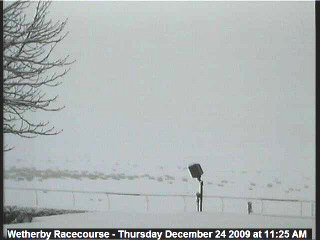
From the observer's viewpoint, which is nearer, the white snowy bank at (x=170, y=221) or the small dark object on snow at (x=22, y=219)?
the white snowy bank at (x=170, y=221)

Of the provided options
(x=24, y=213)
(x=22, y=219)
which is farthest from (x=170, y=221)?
(x=24, y=213)

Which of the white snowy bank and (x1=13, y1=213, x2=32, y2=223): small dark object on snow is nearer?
the white snowy bank

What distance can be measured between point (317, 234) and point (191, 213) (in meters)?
1.50

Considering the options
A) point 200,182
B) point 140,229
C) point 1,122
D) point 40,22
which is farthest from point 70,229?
point 40,22

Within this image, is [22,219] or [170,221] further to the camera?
[22,219]

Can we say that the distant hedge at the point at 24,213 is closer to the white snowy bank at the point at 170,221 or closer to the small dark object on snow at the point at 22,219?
the small dark object on snow at the point at 22,219

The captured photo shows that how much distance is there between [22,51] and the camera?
17.9 feet

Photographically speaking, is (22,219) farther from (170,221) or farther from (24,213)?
(170,221)

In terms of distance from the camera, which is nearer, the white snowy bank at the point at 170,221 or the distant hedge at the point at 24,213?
the white snowy bank at the point at 170,221

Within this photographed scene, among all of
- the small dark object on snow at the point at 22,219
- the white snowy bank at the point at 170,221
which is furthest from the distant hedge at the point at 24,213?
the white snowy bank at the point at 170,221

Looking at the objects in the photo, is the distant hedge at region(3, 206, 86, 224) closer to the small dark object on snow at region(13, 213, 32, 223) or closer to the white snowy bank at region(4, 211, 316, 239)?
the small dark object on snow at region(13, 213, 32, 223)

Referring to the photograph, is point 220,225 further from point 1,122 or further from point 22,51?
point 22,51

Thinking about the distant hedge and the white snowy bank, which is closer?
the white snowy bank

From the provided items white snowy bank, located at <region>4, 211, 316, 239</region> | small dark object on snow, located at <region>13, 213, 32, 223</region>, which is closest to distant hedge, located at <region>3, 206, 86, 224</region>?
small dark object on snow, located at <region>13, 213, 32, 223</region>
